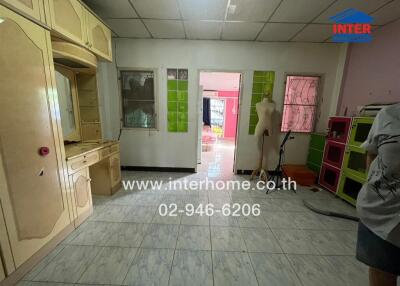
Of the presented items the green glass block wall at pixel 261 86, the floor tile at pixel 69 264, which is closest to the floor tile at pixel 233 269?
the floor tile at pixel 69 264

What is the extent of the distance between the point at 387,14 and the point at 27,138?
14.1 feet

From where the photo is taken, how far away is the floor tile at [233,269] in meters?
1.36

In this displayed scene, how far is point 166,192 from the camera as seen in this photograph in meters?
2.82

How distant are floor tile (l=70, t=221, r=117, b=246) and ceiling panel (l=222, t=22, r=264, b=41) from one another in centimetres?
322

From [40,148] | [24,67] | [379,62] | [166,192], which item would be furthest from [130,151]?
[379,62]

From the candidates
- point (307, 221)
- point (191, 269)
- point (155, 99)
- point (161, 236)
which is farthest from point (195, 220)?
point (155, 99)

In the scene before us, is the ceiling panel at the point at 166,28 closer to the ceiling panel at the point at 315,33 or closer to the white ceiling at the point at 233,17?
the white ceiling at the point at 233,17

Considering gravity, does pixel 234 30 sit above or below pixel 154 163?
above

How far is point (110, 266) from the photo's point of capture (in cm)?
146

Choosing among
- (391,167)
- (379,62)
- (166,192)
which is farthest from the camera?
(166,192)

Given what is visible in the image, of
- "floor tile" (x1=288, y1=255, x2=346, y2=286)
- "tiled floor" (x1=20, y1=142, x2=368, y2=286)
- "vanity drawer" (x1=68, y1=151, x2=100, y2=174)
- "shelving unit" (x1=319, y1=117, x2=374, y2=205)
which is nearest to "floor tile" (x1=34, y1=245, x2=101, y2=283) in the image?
"tiled floor" (x1=20, y1=142, x2=368, y2=286)

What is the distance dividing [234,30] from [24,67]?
9.09ft

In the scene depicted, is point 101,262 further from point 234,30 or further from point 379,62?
point 379,62

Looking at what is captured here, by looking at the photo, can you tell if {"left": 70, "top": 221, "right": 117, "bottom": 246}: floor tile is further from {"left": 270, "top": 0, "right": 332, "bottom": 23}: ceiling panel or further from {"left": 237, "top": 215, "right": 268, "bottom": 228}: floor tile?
{"left": 270, "top": 0, "right": 332, "bottom": 23}: ceiling panel
